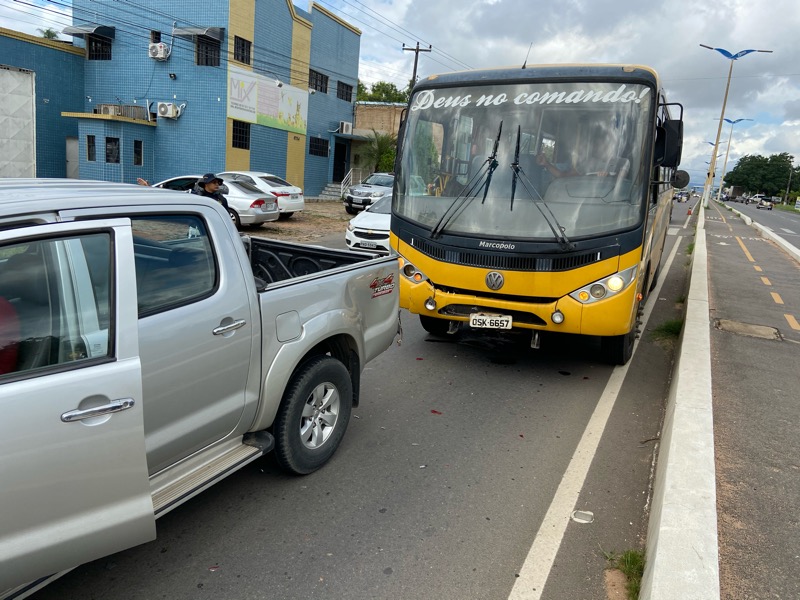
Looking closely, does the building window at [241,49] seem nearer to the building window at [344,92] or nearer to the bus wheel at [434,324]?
the building window at [344,92]

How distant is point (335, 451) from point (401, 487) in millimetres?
587

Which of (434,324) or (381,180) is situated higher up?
(381,180)

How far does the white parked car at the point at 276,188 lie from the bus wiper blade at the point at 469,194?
13287mm

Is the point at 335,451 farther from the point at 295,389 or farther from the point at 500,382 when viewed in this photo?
the point at 500,382

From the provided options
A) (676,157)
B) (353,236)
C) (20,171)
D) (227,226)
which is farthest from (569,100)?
(20,171)

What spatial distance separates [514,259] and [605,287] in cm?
84

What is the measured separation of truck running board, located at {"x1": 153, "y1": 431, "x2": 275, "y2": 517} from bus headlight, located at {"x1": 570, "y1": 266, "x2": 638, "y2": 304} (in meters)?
3.23

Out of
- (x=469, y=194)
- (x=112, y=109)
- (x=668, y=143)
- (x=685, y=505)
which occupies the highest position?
(x=112, y=109)

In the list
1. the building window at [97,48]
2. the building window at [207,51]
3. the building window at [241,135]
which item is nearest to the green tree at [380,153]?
the building window at [241,135]

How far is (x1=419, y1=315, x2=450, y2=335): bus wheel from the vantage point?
7.32 meters

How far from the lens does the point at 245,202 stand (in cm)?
1697

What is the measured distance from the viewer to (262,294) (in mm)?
3438

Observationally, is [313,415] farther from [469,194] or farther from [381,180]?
[381,180]

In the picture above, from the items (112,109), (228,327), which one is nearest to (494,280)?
(228,327)
